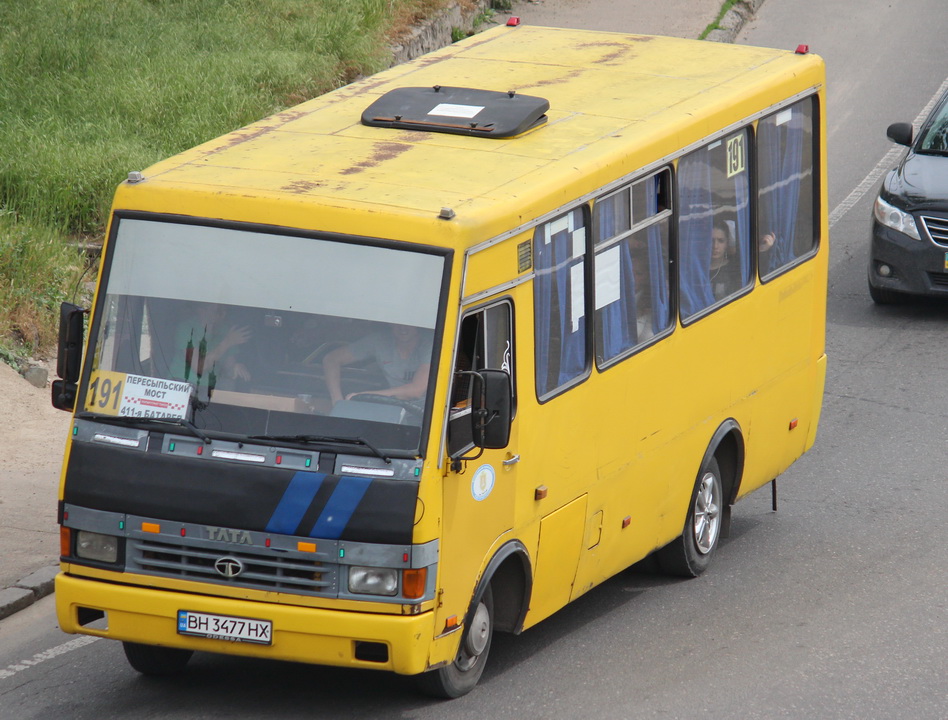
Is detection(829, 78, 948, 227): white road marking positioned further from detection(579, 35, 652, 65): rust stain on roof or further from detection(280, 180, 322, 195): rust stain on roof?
detection(280, 180, 322, 195): rust stain on roof

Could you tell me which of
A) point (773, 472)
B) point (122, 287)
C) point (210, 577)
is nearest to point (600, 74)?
point (773, 472)

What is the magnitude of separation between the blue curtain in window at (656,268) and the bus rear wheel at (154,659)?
3.12m

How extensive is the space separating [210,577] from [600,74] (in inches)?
170

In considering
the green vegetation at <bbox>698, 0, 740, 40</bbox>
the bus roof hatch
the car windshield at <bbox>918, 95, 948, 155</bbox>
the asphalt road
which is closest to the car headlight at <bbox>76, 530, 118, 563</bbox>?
the asphalt road

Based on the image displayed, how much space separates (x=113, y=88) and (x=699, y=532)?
1027 centimetres

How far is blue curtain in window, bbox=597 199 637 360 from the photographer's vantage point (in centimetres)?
834

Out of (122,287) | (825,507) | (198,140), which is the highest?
(122,287)

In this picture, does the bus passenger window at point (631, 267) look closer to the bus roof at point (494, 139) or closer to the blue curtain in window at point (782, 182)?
the bus roof at point (494, 139)

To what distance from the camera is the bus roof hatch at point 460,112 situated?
8.30 m

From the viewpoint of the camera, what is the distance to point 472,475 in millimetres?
7246

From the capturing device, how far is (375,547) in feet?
22.7

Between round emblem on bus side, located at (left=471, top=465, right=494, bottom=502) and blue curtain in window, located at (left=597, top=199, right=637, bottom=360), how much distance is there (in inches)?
49.9

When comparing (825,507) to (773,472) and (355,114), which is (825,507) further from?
(355,114)

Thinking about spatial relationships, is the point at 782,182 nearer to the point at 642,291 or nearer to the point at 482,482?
the point at 642,291
